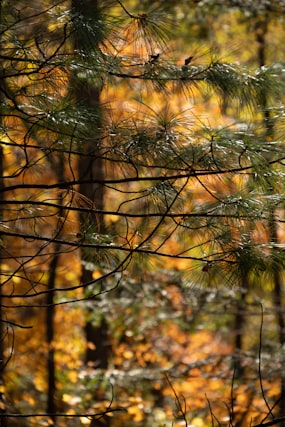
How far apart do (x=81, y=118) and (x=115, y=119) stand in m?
0.32

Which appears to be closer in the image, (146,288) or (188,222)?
(188,222)

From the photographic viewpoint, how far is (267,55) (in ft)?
29.5

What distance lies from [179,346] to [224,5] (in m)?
6.17

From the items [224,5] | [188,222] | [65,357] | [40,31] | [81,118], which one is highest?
[224,5]

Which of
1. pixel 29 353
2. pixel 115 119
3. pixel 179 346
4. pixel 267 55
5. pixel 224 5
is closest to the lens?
pixel 115 119

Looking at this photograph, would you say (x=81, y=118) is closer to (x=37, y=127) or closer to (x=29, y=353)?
(x=37, y=127)

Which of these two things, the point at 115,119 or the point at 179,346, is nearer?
the point at 115,119

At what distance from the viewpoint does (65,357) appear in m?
9.34

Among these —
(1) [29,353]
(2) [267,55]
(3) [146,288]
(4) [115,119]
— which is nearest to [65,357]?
(1) [29,353]

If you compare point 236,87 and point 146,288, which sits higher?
point 236,87

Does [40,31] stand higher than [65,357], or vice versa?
[40,31]

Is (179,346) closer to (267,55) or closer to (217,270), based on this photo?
(267,55)

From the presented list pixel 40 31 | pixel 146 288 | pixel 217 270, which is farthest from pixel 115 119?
pixel 146 288

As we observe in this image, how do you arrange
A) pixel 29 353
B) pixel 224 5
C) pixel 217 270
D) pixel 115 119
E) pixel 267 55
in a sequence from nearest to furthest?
pixel 217 270 → pixel 115 119 → pixel 224 5 → pixel 267 55 → pixel 29 353
